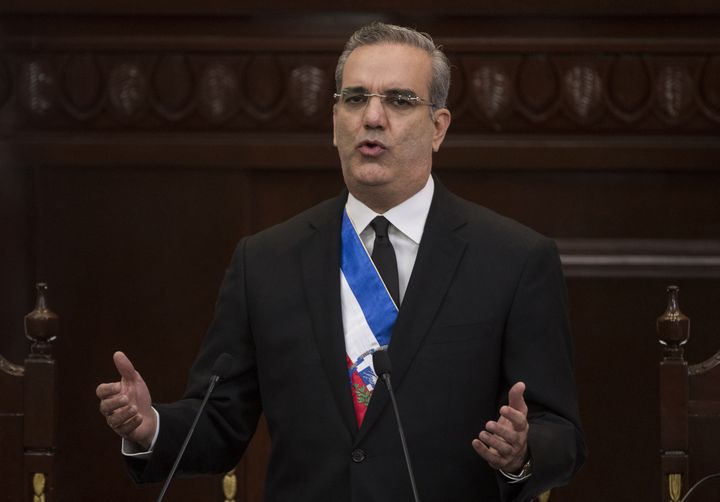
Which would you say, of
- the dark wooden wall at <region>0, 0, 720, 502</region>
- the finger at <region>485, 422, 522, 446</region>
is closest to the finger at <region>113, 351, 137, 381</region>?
the finger at <region>485, 422, 522, 446</region>

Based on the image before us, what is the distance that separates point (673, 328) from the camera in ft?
9.21

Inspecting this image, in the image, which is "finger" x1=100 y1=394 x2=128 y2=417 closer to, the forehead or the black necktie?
the black necktie

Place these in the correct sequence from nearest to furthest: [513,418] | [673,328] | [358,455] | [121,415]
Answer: [513,418], [121,415], [358,455], [673,328]

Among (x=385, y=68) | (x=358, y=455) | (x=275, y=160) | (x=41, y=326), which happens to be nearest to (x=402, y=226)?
(x=385, y=68)

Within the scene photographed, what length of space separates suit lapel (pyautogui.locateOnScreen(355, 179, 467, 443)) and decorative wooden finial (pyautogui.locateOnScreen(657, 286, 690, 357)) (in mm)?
667

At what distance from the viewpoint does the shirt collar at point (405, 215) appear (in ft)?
7.75

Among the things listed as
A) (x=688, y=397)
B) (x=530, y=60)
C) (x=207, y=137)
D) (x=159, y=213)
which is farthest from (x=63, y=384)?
(x=688, y=397)

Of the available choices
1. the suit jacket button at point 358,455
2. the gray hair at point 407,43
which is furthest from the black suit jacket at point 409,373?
the gray hair at point 407,43

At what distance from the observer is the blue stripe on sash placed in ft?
7.44

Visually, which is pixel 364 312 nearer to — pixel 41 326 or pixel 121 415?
pixel 121 415

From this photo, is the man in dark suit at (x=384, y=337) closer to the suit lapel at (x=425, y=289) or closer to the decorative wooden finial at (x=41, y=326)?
the suit lapel at (x=425, y=289)

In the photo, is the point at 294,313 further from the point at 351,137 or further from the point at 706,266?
the point at 706,266

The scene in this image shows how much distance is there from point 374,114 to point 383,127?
3 centimetres

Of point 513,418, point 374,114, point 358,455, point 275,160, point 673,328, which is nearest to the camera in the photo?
point 513,418
